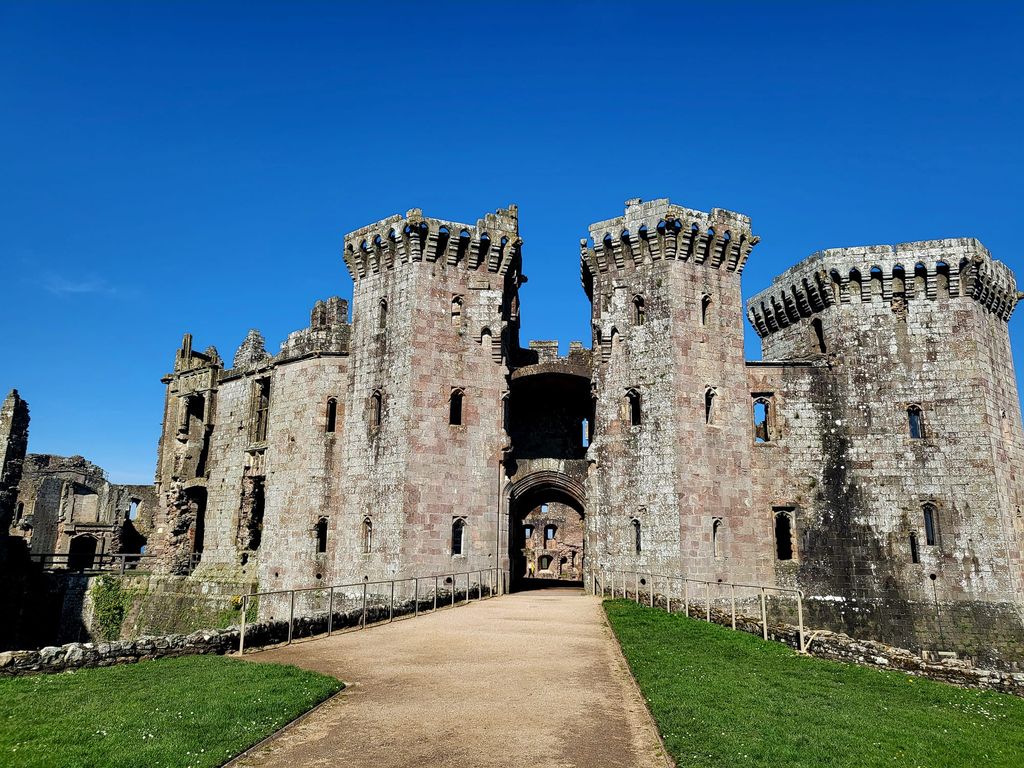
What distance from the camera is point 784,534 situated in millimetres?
30234

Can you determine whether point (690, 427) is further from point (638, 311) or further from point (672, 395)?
point (638, 311)

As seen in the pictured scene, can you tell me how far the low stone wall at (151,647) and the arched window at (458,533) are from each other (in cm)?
948

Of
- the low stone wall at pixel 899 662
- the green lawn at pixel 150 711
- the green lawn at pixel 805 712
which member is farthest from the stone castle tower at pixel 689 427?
the green lawn at pixel 150 711

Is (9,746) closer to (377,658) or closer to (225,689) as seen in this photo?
(225,689)

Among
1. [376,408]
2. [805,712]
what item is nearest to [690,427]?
[376,408]

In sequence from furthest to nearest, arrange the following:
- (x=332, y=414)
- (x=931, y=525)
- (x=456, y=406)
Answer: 1. (x=332, y=414)
2. (x=456, y=406)
3. (x=931, y=525)

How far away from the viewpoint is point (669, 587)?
2689cm

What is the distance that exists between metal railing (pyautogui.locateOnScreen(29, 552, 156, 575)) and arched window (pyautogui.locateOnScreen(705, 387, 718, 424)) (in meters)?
27.5

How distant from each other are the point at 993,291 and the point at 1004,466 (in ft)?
23.0

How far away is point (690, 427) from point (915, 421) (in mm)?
8497

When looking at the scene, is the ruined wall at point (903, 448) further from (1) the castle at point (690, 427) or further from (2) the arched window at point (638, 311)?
(2) the arched window at point (638, 311)

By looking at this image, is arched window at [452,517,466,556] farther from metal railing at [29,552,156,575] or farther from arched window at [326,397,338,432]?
metal railing at [29,552,156,575]

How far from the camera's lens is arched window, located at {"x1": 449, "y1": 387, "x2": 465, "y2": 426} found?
31.0 meters

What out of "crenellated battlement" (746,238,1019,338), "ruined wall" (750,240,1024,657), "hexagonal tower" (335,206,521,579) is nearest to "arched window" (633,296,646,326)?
"ruined wall" (750,240,1024,657)
